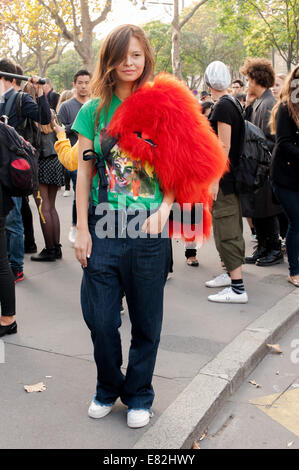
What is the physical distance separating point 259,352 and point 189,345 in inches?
19.6

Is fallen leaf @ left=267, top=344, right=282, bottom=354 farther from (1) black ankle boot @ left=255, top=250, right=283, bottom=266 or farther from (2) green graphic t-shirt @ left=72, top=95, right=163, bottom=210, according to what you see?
(1) black ankle boot @ left=255, top=250, right=283, bottom=266

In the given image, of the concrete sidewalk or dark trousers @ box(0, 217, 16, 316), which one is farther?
dark trousers @ box(0, 217, 16, 316)

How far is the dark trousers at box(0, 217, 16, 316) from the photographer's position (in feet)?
13.3

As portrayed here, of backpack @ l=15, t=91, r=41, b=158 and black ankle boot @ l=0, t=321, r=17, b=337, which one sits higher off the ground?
backpack @ l=15, t=91, r=41, b=158

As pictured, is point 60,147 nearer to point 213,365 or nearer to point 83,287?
point 83,287

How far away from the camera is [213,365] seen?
370 centimetres

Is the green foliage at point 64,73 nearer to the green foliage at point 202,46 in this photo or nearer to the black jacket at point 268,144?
the green foliage at point 202,46

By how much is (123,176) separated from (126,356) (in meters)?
1.58

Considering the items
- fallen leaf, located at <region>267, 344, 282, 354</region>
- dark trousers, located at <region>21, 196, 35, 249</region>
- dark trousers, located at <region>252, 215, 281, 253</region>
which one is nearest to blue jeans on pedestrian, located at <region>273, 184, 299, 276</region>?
dark trousers, located at <region>252, 215, 281, 253</region>

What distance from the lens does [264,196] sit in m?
6.32

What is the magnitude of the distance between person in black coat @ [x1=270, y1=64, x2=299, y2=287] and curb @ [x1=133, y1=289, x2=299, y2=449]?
867 millimetres

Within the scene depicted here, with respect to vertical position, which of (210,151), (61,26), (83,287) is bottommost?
(83,287)

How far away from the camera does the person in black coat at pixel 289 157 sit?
16.8 feet

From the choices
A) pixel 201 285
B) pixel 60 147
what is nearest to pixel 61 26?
pixel 201 285
